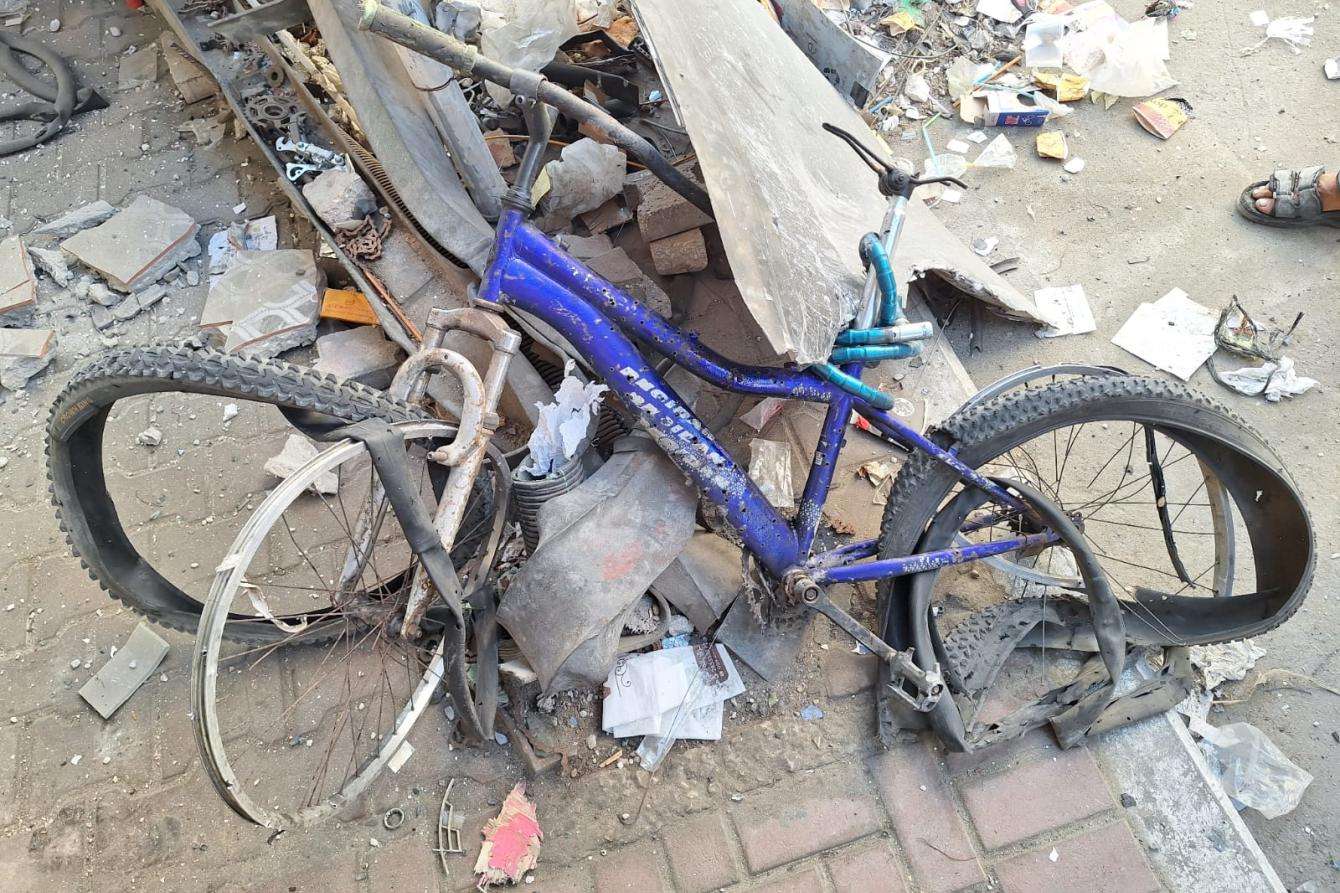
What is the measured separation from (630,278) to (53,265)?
2379mm

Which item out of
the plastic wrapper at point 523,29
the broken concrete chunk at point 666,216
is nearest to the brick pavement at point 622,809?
the broken concrete chunk at point 666,216

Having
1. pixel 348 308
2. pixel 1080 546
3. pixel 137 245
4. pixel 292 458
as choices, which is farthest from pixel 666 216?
pixel 137 245

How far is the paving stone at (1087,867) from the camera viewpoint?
2.41 metres

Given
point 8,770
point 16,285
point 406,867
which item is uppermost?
point 16,285

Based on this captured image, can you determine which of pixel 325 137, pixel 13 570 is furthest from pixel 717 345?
pixel 13 570

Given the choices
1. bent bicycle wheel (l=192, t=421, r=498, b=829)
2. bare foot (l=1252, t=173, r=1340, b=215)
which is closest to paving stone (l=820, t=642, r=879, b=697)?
bent bicycle wheel (l=192, t=421, r=498, b=829)

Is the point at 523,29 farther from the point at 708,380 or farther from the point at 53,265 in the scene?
the point at 53,265

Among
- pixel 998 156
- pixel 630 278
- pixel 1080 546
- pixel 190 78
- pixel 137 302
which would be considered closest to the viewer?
pixel 1080 546

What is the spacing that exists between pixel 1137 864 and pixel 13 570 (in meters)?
3.56

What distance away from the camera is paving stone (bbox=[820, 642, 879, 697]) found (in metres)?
2.71

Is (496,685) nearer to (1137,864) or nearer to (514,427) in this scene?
(514,427)

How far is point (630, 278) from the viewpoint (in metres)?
3.20

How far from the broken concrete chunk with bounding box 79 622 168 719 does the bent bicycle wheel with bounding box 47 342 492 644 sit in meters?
0.19

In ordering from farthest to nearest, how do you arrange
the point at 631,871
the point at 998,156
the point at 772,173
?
the point at 998,156 < the point at 631,871 < the point at 772,173
